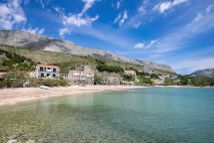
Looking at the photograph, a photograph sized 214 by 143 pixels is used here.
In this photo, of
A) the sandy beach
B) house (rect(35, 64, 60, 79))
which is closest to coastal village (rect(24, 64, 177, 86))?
→ house (rect(35, 64, 60, 79))

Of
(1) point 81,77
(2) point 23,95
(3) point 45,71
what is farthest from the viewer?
(1) point 81,77

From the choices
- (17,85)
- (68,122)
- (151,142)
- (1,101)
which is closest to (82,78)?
(17,85)

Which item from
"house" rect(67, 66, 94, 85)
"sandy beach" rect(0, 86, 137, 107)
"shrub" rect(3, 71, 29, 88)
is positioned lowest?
"sandy beach" rect(0, 86, 137, 107)

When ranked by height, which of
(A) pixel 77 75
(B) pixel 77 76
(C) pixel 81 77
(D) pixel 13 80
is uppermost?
(A) pixel 77 75

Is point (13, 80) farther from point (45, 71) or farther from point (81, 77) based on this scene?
point (81, 77)

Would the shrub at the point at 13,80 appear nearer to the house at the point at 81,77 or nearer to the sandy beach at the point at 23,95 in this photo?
the sandy beach at the point at 23,95

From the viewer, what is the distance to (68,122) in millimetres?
21281

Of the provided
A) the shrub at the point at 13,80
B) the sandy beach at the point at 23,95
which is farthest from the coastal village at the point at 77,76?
the sandy beach at the point at 23,95

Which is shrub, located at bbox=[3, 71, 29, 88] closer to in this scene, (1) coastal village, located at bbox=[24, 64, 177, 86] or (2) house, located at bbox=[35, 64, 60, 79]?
(1) coastal village, located at bbox=[24, 64, 177, 86]

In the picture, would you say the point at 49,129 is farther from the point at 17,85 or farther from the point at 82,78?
the point at 82,78

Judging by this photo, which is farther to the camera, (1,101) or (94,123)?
(1,101)

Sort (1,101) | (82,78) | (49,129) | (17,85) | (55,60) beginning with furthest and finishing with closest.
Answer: (55,60), (82,78), (17,85), (1,101), (49,129)

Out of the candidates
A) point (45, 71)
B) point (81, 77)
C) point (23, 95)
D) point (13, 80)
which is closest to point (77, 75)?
point (81, 77)

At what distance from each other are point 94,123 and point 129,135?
208 inches
